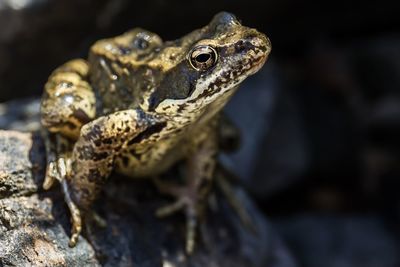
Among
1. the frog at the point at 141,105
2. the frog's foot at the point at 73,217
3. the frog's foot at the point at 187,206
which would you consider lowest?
the frog's foot at the point at 73,217

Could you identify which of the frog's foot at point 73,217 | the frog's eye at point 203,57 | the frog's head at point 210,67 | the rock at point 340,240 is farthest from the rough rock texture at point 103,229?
the rock at point 340,240

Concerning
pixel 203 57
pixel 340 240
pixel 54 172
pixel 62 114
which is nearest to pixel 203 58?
pixel 203 57

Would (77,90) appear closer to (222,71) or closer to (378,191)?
(222,71)

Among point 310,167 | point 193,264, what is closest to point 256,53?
point 193,264

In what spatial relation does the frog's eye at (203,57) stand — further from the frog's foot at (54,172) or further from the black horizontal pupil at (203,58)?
the frog's foot at (54,172)

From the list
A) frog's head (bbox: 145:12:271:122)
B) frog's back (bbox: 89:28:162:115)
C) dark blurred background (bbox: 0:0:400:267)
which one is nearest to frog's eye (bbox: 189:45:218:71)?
frog's head (bbox: 145:12:271:122)

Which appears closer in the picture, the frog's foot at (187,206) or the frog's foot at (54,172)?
the frog's foot at (54,172)

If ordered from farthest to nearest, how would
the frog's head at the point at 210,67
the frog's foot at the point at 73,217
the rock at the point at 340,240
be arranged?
the rock at the point at 340,240
the frog's foot at the point at 73,217
the frog's head at the point at 210,67
